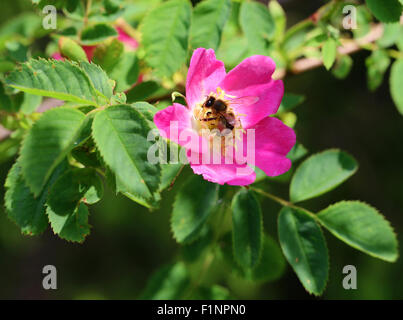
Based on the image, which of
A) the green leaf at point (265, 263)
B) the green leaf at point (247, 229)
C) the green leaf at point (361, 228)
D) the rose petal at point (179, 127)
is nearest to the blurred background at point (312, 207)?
the green leaf at point (265, 263)

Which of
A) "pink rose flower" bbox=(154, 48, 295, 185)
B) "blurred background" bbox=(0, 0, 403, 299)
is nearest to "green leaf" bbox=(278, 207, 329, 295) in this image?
"pink rose flower" bbox=(154, 48, 295, 185)

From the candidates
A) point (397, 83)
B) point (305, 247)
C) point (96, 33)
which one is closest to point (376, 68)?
point (397, 83)

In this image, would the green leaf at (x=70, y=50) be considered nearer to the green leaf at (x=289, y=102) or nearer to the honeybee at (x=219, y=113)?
the honeybee at (x=219, y=113)

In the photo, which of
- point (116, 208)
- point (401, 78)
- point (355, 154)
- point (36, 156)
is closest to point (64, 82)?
point (36, 156)

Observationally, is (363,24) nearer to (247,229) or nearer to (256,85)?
(256,85)

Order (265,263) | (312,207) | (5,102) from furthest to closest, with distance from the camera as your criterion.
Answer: (312,207), (265,263), (5,102)

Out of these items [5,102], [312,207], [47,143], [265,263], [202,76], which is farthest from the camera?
[312,207]
